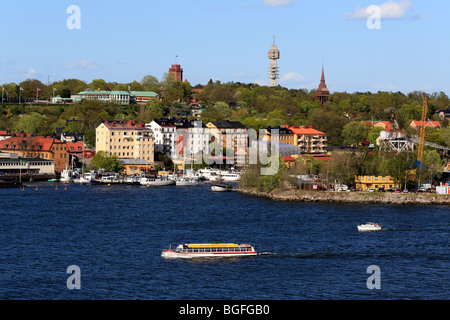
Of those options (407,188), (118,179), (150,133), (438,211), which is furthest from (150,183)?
(438,211)

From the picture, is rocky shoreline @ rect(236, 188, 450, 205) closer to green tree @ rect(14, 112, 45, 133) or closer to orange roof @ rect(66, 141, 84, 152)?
orange roof @ rect(66, 141, 84, 152)

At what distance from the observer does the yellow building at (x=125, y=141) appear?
62031 mm

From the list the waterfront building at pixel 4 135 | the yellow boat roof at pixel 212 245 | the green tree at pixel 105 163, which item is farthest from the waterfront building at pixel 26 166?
the yellow boat roof at pixel 212 245

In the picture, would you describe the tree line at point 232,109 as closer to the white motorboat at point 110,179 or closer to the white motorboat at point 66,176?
the white motorboat at point 66,176

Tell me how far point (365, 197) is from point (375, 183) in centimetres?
318

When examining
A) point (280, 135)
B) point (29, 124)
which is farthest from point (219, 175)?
point (29, 124)

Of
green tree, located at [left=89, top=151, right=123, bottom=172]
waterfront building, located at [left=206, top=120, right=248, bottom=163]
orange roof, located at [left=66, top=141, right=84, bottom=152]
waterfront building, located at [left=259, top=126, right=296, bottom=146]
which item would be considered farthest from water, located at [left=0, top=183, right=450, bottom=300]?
waterfront building, located at [left=259, top=126, right=296, bottom=146]

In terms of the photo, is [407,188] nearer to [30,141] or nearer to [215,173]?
[215,173]

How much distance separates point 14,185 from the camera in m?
50.3

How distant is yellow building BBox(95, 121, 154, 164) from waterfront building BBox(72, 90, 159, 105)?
29.3m

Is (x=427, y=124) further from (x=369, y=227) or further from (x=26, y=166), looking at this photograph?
(x=369, y=227)

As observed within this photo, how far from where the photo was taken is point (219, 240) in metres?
28.2

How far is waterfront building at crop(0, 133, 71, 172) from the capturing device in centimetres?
6003
